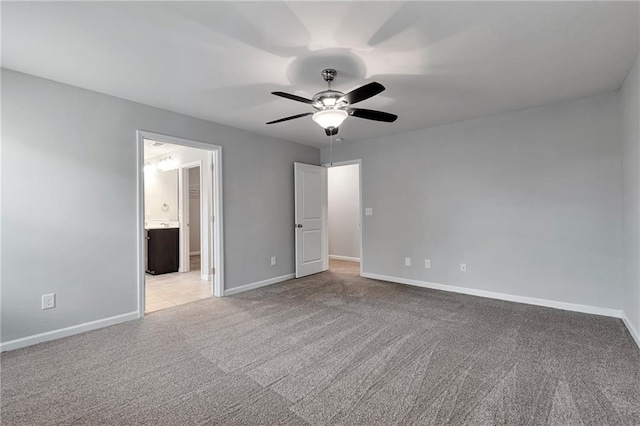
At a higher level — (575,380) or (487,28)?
(487,28)

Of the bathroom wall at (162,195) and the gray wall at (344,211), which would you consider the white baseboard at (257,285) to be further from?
the bathroom wall at (162,195)

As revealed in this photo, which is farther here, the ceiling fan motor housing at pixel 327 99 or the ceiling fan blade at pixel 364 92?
the ceiling fan motor housing at pixel 327 99

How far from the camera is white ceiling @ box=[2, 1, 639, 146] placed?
5.93 ft

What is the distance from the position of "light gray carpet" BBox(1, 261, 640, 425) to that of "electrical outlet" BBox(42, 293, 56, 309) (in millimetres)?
348

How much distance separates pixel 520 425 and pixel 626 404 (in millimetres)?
→ 786

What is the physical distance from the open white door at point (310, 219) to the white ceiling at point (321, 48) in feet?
6.78

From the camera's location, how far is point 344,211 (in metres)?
7.39

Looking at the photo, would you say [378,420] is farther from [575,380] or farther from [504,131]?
[504,131]

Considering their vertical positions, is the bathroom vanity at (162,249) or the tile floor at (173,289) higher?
the bathroom vanity at (162,249)

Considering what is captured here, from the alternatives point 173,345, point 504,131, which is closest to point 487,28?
point 504,131

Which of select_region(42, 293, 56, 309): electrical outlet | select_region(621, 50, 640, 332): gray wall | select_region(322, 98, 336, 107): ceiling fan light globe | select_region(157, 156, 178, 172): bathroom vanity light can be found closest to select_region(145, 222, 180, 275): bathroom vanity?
select_region(157, 156, 178, 172): bathroom vanity light

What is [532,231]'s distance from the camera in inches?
142

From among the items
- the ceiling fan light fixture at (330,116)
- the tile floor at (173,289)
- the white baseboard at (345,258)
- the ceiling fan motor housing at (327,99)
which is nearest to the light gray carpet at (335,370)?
the tile floor at (173,289)

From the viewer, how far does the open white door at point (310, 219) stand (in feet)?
17.0
